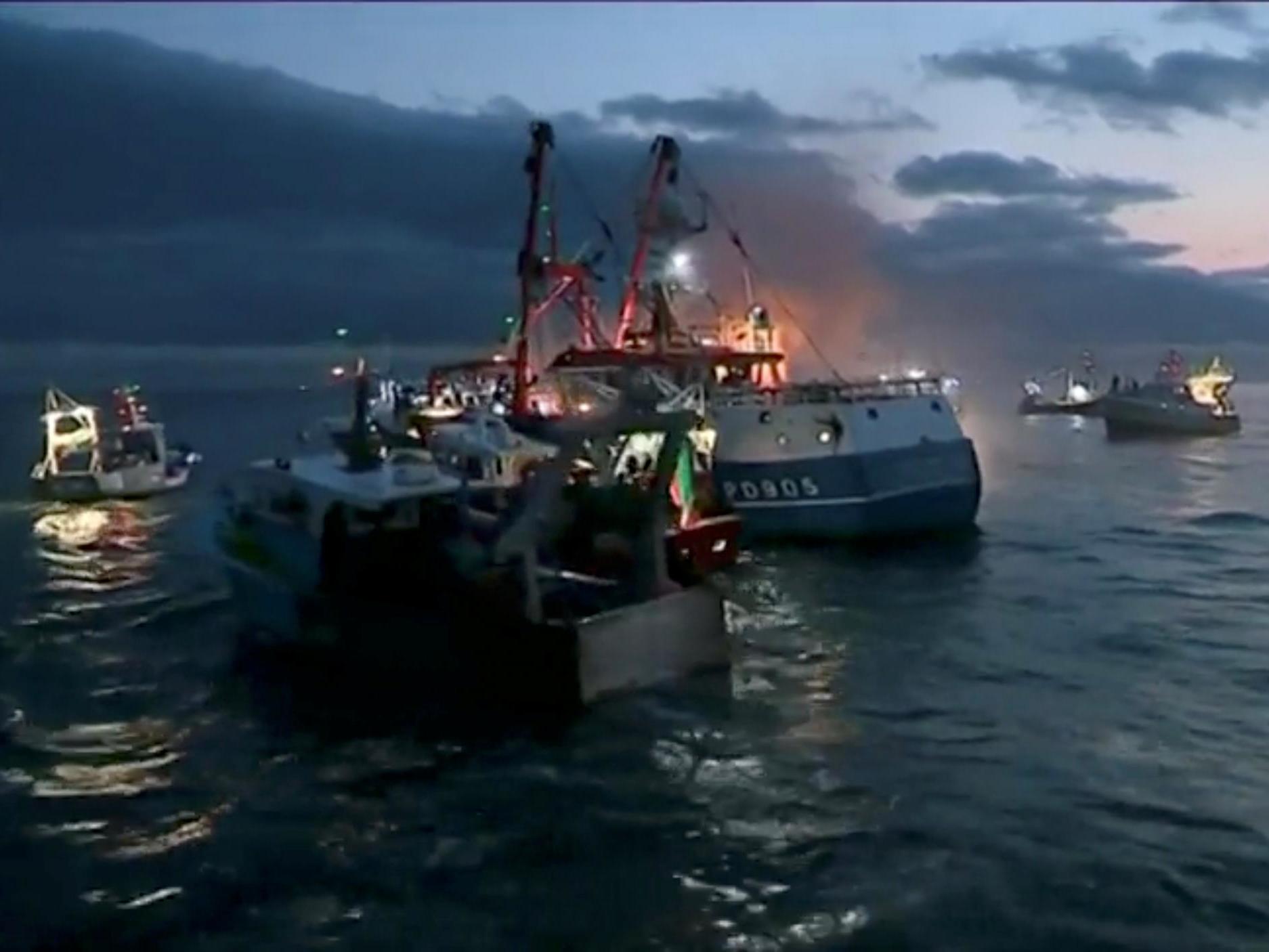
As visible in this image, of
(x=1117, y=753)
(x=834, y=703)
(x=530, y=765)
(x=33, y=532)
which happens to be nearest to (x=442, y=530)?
(x=530, y=765)

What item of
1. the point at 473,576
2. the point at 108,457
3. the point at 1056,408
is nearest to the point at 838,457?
the point at 473,576

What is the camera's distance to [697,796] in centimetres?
1886

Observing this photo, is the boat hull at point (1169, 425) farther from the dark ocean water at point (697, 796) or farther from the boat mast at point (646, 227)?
the dark ocean water at point (697, 796)

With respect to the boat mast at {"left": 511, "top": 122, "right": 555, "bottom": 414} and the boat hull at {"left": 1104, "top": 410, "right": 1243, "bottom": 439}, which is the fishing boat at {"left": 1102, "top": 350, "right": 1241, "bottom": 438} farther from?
the boat mast at {"left": 511, "top": 122, "right": 555, "bottom": 414}

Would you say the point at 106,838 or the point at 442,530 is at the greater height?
the point at 442,530

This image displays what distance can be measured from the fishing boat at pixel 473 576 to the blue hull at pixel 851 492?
1618 centimetres

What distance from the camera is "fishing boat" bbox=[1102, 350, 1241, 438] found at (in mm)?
111250

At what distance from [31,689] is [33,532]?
3006 centimetres

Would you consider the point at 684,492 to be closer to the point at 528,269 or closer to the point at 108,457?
the point at 528,269

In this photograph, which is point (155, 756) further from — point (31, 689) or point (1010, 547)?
point (1010, 547)

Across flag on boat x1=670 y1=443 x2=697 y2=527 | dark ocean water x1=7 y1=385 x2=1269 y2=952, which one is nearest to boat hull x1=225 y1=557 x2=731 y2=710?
dark ocean water x1=7 y1=385 x2=1269 y2=952

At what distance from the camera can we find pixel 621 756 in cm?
2053

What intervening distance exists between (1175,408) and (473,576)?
10289 cm

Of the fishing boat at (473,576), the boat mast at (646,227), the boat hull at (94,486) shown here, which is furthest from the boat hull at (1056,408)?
the fishing boat at (473,576)
